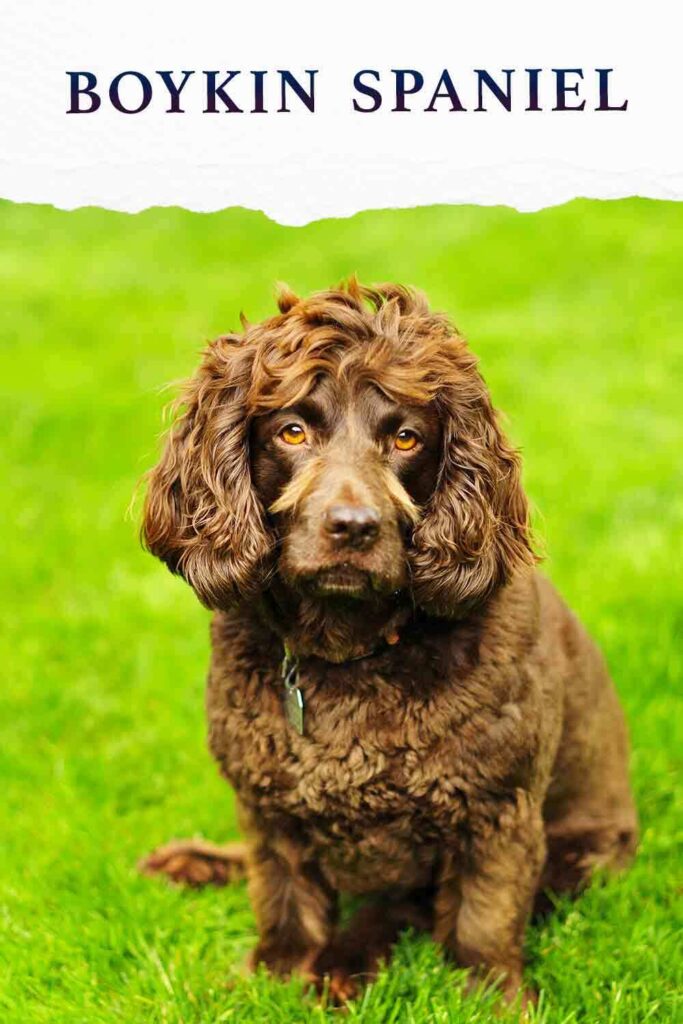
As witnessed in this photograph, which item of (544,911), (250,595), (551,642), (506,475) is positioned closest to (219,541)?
(250,595)

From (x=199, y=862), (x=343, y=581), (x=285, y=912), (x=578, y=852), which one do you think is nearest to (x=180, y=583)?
(x=199, y=862)

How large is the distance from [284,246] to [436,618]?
8.20 m

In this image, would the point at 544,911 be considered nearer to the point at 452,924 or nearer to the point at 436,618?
the point at 452,924

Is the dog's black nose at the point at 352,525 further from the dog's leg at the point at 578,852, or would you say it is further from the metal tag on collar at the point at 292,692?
the dog's leg at the point at 578,852

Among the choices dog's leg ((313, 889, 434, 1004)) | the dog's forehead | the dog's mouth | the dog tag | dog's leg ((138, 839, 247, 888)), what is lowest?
dog's leg ((313, 889, 434, 1004))

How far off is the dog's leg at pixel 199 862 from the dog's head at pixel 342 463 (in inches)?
47.4

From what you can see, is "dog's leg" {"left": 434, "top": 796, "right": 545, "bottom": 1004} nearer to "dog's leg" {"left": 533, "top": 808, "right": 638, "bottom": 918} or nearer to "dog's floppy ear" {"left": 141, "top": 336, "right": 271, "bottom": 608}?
"dog's leg" {"left": 533, "top": 808, "right": 638, "bottom": 918}

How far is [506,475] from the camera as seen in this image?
334cm

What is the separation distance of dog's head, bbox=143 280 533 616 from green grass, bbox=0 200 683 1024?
19.5 inches

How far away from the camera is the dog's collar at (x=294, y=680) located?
3346 millimetres

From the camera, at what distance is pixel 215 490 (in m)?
3.23

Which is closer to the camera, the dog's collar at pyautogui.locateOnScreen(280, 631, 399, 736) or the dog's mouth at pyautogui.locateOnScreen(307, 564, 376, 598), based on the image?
the dog's mouth at pyautogui.locateOnScreen(307, 564, 376, 598)

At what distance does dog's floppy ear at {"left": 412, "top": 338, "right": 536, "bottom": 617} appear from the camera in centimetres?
318

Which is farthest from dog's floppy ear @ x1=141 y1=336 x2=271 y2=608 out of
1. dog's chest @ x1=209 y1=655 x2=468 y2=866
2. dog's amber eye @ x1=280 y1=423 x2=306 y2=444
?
dog's chest @ x1=209 y1=655 x2=468 y2=866
